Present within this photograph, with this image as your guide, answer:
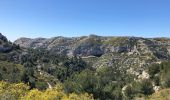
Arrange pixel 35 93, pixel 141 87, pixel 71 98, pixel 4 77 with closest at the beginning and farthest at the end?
pixel 35 93 < pixel 71 98 < pixel 141 87 < pixel 4 77

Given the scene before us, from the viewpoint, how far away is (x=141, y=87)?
4683 inches

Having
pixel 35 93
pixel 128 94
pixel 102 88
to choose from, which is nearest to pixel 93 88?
pixel 102 88

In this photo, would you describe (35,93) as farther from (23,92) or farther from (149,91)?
(149,91)

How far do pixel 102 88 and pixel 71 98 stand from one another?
4716 cm

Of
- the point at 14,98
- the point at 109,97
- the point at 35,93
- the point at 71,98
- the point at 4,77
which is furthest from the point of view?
the point at 4,77

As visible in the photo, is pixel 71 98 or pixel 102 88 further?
pixel 102 88

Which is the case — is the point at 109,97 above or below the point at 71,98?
below

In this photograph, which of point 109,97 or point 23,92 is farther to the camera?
point 109,97

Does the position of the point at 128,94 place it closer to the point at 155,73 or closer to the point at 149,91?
the point at 149,91

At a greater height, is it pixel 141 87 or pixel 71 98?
pixel 71 98

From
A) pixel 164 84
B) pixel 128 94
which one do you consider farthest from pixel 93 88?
pixel 164 84

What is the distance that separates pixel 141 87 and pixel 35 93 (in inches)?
2570

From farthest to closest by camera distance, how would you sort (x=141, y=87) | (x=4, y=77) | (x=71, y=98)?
(x=4, y=77) < (x=141, y=87) < (x=71, y=98)

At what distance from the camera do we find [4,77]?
5778 inches
